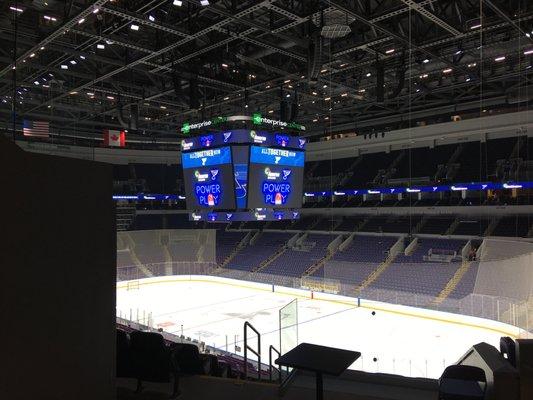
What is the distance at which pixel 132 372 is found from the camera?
13.3ft

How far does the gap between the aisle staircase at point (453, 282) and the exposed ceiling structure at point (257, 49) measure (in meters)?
7.02

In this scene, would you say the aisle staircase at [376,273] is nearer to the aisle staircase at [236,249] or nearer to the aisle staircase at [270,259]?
the aisle staircase at [270,259]

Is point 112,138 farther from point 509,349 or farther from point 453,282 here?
point 453,282

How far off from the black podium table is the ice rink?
6.33m

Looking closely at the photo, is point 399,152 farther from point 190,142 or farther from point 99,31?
point 99,31

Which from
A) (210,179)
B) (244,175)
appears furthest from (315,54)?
(210,179)

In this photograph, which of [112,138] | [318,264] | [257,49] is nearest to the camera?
[257,49]

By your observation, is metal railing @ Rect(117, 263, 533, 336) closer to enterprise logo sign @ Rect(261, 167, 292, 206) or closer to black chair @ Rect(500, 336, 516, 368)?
enterprise logo sign @ Rect(261, 167, 292, 206)

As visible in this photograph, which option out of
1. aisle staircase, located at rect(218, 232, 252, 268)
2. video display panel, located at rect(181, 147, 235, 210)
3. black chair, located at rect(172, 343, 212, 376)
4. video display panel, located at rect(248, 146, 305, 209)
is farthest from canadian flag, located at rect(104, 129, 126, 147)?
aisle staircase, located at rect(218, 232, 252, 268)

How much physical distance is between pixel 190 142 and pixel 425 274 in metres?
11.9

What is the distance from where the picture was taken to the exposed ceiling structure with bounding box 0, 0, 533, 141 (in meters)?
9.46

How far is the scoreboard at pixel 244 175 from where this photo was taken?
10734 millimetres

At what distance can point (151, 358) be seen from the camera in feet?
13.2

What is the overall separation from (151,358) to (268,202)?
716 cm
